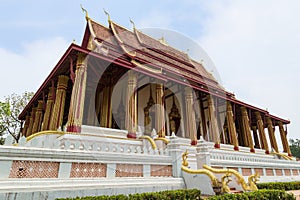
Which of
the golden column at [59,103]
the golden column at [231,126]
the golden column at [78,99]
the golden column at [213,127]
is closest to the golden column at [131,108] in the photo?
the golden column at [78,99]

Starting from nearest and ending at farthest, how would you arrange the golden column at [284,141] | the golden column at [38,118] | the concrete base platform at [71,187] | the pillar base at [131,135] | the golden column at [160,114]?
the concrete base platform at [71,187]
the pillar base at [131,135]
the golden column at [160,114]
the golden column at [38,118]
the golden column at [284,141]

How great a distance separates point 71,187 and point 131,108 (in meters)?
5.76

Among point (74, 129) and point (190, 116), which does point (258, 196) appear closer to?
point (74, 129)

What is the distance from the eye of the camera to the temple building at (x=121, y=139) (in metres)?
3.83

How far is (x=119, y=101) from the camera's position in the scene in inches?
507

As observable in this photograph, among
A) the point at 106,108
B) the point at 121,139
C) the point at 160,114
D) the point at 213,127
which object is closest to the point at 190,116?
the point at 213,127

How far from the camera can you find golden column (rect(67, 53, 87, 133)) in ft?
24.4

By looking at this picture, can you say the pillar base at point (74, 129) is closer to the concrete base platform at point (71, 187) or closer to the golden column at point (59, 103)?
the golden column at point (59, 103)

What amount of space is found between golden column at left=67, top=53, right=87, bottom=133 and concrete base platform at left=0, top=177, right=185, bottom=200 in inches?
147

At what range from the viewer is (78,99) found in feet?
26.0

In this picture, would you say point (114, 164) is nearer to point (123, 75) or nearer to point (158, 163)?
point (158, 163)

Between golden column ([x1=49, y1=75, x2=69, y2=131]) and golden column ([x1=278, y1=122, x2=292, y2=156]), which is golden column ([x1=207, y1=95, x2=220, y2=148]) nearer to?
golden column ([x1=49, y1=75, x2=69, y2=131])

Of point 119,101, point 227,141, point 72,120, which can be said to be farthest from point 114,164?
point 227,141

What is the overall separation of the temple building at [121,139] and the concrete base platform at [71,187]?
16 millimetres
